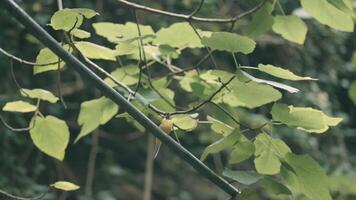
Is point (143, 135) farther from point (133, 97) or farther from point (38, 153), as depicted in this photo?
point (133, 97)

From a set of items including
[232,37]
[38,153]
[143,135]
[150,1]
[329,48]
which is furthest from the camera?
[329,48]

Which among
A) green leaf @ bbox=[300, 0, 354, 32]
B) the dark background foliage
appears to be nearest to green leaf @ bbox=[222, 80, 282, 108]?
green leaf @ bbox=[300, 0, 354, 32]

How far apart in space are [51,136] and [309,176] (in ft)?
1.11

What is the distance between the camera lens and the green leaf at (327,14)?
70 cm

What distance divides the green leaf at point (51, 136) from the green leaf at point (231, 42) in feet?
0.88

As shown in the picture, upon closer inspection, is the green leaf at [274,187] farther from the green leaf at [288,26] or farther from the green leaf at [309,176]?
the green leaf at [288,26]

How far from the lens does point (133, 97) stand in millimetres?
716

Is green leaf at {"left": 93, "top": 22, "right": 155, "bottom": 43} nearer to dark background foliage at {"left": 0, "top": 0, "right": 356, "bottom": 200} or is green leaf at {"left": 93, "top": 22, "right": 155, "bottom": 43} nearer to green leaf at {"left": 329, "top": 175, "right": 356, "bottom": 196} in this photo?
dark background foliage at {"left": 0, "top": 0, "right": 356, "bottom": 200}

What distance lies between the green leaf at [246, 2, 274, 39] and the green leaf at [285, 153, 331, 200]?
7.5 inches

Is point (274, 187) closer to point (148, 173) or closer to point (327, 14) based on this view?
point (327, 14)

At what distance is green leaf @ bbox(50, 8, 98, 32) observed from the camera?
612 millimetres

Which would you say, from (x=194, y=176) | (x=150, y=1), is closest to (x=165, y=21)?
(x=150, y=1)

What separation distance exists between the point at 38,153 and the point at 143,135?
493 millimetres

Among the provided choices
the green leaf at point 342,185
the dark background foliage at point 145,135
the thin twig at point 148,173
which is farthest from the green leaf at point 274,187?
the thin twig at point 148,173
